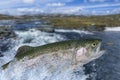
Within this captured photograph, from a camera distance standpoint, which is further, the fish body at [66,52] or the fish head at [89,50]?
the fish body at [66,52]

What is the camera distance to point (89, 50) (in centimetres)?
1694

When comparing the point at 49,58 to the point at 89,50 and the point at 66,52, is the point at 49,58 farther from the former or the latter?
the point at 89,50

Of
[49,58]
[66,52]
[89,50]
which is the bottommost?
[49,58]

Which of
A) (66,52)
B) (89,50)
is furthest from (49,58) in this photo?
(89,50)

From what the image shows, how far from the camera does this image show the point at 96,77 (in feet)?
77.2

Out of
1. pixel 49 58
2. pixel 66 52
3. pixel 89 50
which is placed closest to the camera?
pixel 89 50

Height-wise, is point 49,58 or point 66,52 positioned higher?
point 66,52

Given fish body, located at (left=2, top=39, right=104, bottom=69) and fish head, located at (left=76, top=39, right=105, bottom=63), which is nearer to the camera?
fish head, located at (left=76, top=39, right=105, bottom=63)

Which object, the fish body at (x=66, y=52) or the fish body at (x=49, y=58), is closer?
the fish body at (x=49, y=58)

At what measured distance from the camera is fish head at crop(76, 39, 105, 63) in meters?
16.8

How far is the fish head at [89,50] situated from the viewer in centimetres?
1684

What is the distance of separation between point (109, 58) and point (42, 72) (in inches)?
646

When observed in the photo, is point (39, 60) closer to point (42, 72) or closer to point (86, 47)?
point (42, 72)

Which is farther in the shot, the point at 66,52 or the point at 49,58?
Answer: the point at 49,58
